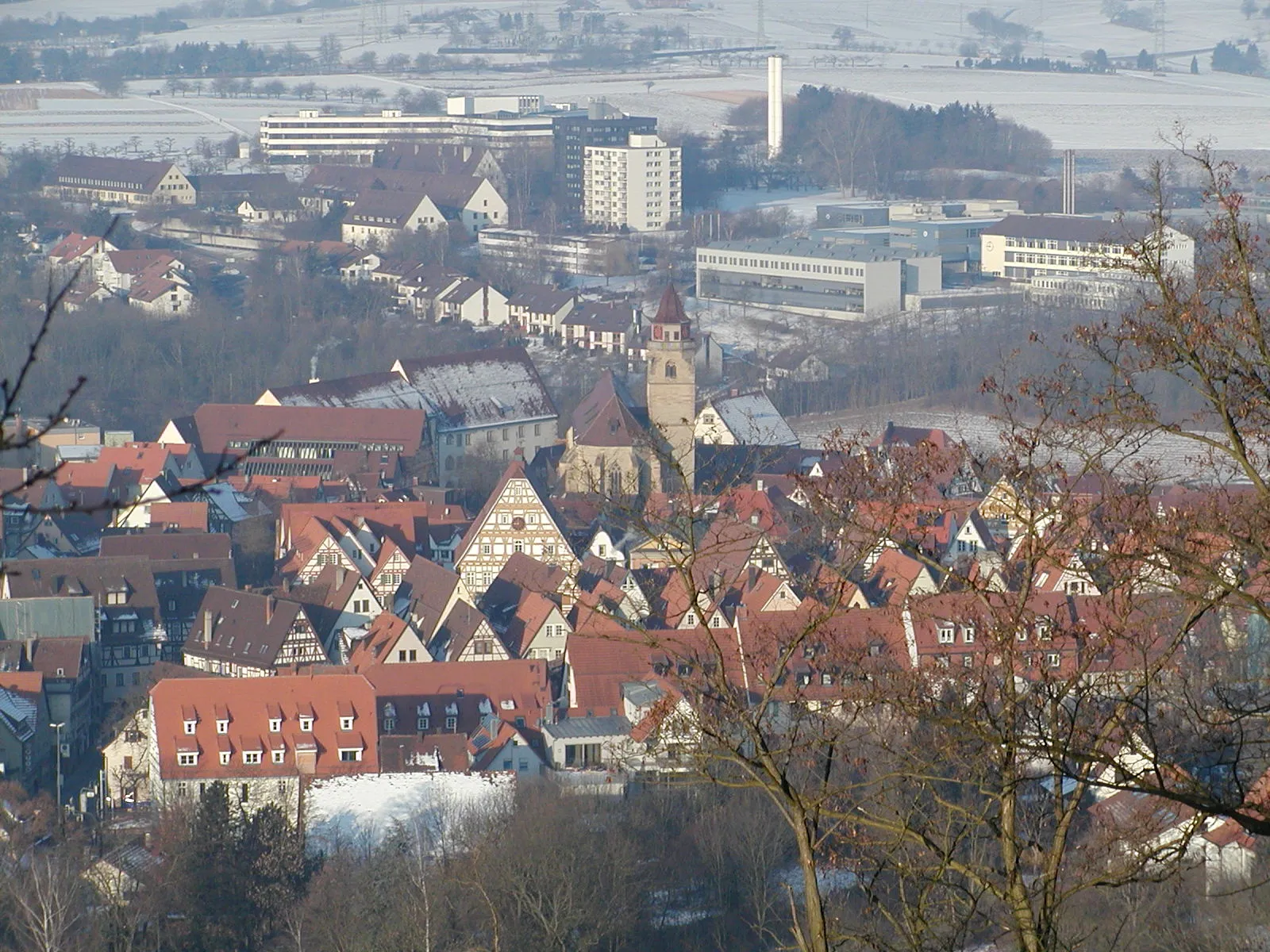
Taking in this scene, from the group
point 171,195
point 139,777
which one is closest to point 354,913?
point 139,777

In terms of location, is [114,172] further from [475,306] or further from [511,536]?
[511,536]

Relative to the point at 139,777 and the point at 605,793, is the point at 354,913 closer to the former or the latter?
the point at 605,793

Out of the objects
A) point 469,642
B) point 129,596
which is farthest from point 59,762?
point 129,596

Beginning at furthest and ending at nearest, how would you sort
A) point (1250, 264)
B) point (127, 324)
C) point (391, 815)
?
point (127, 324) → point (391, 815) → point (1250, 264)

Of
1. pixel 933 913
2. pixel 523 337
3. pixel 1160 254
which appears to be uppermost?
pixel 1160 254

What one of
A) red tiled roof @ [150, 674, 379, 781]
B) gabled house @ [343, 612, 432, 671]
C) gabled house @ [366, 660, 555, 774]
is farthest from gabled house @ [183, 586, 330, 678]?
red tiled roof @ [150, 674, 379, 781]

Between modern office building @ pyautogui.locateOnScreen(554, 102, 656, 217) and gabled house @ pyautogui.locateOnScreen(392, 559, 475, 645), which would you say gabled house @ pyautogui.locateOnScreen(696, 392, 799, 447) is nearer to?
gabled house @ pyautogui.locateOnScreen(392, 559, 475, 645)
